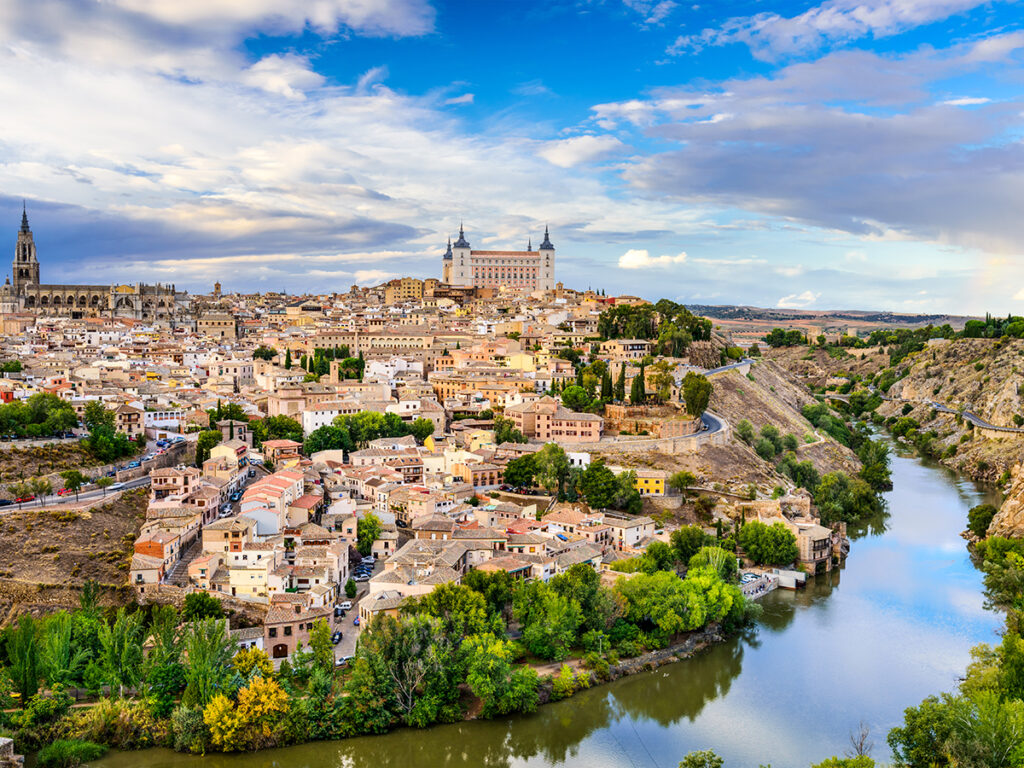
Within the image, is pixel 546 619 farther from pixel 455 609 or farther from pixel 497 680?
pixel 497 680

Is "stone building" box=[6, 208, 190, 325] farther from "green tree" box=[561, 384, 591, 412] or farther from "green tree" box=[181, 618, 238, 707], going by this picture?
"green tree" box=[181, 618, 238, 707]

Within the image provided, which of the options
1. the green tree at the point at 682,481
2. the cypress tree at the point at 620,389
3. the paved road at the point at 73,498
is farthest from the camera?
the cypress tree at the point at 620,389

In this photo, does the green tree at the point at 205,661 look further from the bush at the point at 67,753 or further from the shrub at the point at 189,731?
the bush at the point at 67,753

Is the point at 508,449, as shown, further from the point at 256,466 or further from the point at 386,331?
the point at 386,331

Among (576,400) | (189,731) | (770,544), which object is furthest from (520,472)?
(189,731)

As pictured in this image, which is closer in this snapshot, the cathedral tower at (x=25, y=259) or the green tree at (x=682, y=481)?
the green tree at (x=682, y=481)

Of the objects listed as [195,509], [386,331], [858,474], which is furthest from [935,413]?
[195,509]

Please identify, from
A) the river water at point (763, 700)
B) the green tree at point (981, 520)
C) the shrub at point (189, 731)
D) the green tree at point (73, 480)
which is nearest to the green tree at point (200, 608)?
the shrub at point (189, 731)

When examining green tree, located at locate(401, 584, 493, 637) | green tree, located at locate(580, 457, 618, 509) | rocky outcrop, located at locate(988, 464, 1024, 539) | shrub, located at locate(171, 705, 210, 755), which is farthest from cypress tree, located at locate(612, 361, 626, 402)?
shrub, located at locate(171, 705, 210, 755)
